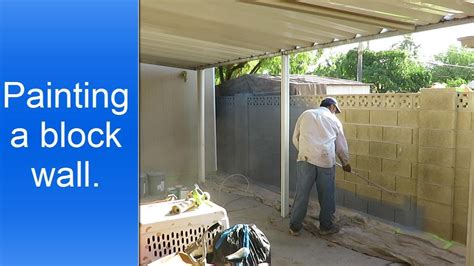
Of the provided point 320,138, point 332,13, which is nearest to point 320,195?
point 320,138

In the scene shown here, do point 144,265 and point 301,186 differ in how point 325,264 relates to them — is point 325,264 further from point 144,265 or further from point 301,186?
point 144,265

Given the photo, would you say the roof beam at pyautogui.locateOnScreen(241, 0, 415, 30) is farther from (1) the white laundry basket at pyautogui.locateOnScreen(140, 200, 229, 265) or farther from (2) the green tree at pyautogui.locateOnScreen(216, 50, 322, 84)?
(2) the green tree at pyautogui.locateOnScreen(216, 50, 322, 84)

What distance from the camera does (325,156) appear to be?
15.5 ft

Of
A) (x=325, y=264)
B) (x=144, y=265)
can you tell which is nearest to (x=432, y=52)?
(x=325, y=264)

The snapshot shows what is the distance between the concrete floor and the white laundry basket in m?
1.58

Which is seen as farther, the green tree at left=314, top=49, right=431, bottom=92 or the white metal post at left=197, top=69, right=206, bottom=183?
the green tree at left=314, top=49, right=431, bottom=92

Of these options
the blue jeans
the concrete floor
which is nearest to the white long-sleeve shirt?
the blue jeans

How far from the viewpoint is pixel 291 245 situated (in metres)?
4.47

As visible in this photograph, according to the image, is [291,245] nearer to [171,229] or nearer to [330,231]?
[330,231]

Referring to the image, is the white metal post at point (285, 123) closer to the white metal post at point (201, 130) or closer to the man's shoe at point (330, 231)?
the man's shoe at point (330, 231)

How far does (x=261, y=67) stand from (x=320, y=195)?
707cm

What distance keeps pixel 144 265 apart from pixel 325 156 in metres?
2.86

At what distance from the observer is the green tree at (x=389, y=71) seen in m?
16.4

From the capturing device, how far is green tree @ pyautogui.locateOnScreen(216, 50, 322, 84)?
34.2 ft
